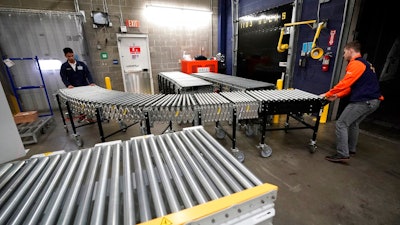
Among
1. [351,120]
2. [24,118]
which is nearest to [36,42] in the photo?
[24,118]

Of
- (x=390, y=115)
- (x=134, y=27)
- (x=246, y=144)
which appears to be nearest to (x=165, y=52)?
(x=134, y=27)

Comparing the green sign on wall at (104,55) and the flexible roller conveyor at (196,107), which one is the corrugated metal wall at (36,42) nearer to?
the green sign on wall at (104,55)

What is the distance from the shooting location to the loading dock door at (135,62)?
607cm

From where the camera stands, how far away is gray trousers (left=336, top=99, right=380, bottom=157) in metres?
2.42

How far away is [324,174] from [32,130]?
5.04m

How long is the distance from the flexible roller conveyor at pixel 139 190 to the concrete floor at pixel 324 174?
1.29 meters

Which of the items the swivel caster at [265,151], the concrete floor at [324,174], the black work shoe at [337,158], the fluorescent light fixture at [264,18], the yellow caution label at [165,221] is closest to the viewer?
the yellow caution label at [165,221]

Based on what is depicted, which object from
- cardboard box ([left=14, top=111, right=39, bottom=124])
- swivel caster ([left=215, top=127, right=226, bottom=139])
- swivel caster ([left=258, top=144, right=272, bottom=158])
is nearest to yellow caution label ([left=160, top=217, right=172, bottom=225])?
swivel caster ([left=258, top=144, right=272, bottom=158])

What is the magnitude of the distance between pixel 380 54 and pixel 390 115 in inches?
77.5

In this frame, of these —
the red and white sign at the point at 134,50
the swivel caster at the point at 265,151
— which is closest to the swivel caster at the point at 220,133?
the swivel caster at the point at 265,151

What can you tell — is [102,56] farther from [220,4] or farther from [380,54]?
[380,54]

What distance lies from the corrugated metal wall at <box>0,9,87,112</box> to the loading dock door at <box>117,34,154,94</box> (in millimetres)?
1195

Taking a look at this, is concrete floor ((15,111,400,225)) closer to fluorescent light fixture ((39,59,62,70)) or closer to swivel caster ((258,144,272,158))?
swivel caster ((258,144,272,158))

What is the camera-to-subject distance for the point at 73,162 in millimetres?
1006
